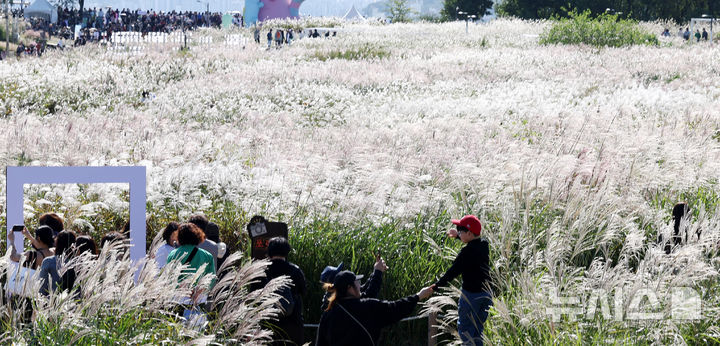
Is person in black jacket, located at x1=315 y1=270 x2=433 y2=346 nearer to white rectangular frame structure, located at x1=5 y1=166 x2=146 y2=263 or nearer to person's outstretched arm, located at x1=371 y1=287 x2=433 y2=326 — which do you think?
person's outstretched arm, located at x1=371 y1=287 x2=433 y2=326

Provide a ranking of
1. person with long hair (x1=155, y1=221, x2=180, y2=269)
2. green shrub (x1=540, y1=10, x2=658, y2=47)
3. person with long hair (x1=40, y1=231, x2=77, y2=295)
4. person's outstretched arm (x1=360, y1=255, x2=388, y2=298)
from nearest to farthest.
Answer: person with long hair (x1=40, y1=231, x2=77, y2=295)
person's outstretched arm (x1=360, y1=255, x2=388, y2=298)
person with long hair (x1=155, y1=221, x2=180, y2=269)
green shrub (x1=540, y1=10, x2=658, y2=47)

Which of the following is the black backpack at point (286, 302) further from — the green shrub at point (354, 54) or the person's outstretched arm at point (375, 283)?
the green shrub at point (354, 54)

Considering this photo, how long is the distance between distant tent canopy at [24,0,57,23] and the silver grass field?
3814 cm

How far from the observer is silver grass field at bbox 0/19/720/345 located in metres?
5.20

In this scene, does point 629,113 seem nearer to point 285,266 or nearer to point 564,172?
point 564,172

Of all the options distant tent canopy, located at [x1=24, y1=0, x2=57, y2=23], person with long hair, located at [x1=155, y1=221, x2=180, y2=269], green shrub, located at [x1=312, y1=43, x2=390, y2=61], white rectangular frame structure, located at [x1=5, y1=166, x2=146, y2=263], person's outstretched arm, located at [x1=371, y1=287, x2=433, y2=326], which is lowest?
person's outstretched arm, located at [x1=371, y1=287, x2=433, y2=326]

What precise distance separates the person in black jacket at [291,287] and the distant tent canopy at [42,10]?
58.1m

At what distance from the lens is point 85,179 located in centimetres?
652

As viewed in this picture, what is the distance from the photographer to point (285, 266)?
638 cm

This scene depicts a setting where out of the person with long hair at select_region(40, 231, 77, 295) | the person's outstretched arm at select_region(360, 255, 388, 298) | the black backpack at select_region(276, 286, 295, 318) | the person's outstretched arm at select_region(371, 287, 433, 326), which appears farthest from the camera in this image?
the black backpack at select_region(276, 286, 295, 318)

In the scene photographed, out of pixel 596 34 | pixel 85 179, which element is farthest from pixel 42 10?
pixel 85 179

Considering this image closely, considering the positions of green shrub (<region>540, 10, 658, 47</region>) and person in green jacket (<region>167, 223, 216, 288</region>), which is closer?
person in green jacket (<region>167, 223, 216, 288</region>)

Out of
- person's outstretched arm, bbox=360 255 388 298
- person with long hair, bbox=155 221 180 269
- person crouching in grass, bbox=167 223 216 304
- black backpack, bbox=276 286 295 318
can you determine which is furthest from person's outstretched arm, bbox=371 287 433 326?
person with long hair, bbox=155 221 180 269

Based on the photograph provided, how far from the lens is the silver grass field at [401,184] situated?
17.1ft
